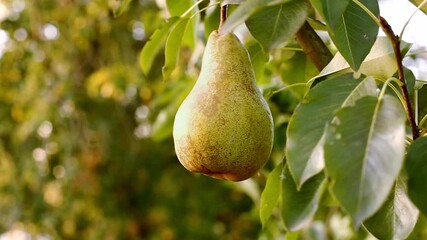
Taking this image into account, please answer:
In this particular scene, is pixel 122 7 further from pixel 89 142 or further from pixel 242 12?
pixel 89 142

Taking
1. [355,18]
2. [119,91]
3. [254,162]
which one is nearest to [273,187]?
[254,162]

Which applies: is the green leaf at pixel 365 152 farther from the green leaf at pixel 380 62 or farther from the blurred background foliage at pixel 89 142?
the blurred background foliage at pixel 89 142

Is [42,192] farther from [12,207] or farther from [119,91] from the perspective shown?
[119,91]

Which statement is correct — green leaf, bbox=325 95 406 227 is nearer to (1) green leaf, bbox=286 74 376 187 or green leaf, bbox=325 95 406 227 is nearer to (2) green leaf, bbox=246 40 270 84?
(1) green leaf, bbox=286 74 376 187

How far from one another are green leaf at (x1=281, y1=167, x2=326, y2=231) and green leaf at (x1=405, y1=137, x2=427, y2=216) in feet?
0.28

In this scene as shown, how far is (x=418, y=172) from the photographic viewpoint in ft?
1.84

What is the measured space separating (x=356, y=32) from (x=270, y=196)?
0.64 ft

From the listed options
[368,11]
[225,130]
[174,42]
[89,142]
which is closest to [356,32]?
[368,11]

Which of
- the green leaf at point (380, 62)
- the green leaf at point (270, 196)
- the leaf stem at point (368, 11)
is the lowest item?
the green leaf at point (270, 196)

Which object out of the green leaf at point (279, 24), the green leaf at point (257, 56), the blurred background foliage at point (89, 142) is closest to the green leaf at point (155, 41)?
the green leaf at point (257, 56)

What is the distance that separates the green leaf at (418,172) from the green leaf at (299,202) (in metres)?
0.09

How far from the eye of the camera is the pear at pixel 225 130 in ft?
2.24

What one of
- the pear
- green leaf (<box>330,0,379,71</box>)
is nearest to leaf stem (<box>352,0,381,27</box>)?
green leaf (<box>330,0,379,71</box>)

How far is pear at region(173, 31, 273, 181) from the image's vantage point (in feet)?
2.24
